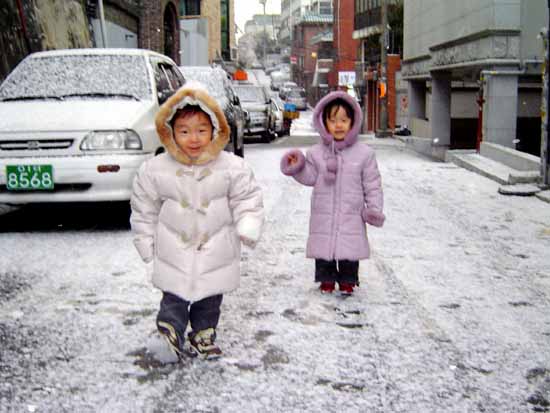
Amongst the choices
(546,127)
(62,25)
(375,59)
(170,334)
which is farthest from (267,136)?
(375,59)

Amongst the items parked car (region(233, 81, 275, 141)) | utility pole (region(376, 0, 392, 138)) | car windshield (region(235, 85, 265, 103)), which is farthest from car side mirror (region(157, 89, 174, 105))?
utility pole (region(376, 0, 392, 138))

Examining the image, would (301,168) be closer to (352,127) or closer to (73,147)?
(352,127)

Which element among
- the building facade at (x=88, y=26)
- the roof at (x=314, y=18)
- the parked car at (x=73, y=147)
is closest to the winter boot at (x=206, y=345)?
the parked car at (x=73, y=147)

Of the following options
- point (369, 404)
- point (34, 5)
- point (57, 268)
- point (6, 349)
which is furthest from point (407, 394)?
point (34, 5)

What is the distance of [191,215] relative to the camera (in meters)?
3.74

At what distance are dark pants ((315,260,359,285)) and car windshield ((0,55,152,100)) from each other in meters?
3.68

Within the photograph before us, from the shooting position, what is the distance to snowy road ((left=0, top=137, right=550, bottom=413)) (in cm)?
341

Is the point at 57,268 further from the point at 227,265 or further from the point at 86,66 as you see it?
the point at 86,66

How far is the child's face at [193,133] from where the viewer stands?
3730 millimetres

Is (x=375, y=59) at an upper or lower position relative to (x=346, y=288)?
upper

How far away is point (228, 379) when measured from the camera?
3596 millimetres

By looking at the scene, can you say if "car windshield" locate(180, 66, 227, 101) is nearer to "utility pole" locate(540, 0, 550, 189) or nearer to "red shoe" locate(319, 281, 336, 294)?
"utility pole" locate(540, 0, 550, 189)

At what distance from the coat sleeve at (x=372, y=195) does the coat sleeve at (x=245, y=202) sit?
1.28 m

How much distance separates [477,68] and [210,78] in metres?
6.93
